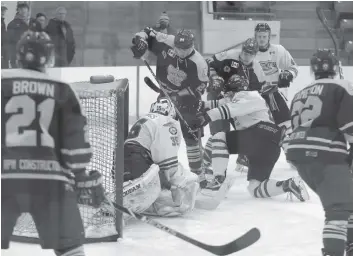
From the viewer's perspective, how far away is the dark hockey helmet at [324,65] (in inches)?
97.9

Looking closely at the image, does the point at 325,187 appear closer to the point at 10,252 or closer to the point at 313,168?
the point at 313,168

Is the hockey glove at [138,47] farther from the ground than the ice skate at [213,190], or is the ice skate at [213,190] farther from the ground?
the hockey glove at [138,47]

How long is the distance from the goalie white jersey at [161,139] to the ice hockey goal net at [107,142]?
0.20 metres

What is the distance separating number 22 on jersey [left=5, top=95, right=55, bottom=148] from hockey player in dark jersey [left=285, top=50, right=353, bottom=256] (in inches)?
34.7

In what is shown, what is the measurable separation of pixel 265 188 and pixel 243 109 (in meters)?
0.42

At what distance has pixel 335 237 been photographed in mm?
2445

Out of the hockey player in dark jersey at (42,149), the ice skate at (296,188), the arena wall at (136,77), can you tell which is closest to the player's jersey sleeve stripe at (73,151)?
the hockey player in dark jersey at (42,149)

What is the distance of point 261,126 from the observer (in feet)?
11.6

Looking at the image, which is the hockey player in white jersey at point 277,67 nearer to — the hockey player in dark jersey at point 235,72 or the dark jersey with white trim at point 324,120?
the hockey player in dark jersey at point 235,72

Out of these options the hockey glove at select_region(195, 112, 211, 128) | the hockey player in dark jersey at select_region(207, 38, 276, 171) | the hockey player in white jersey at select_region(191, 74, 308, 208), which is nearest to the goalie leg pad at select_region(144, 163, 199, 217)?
the hockey player in white jersey at select_region(191, 74, 308, 208)

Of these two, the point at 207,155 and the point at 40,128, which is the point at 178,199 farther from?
the point at 40,128

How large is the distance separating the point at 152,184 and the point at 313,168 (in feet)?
2.77

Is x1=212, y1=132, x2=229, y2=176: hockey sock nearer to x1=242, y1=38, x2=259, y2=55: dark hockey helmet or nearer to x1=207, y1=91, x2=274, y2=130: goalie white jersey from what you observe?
x1=207, y1=91, x2=274, y2=130: goalie white jersey

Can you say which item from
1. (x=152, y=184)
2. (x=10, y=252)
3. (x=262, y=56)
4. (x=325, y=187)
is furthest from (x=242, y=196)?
(x=10, y=252)
